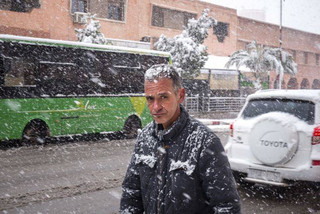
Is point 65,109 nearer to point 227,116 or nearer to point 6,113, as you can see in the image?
point 6,113

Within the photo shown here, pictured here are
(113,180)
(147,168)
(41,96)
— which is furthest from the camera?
(41,96)

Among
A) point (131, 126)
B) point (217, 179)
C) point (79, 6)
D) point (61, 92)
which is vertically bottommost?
point (131, 126)

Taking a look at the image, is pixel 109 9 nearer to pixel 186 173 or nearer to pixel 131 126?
pixel 131 126

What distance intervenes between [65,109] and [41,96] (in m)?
0.92

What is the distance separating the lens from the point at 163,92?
2334 millimetres

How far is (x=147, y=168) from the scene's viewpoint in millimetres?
2328

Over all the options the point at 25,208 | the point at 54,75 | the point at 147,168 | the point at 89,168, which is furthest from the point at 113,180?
the point at 54,75

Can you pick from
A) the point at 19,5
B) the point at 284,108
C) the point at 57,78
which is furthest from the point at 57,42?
the point at 19,5

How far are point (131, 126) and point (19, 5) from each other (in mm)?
14163

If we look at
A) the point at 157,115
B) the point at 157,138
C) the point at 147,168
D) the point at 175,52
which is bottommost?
the point at 147,168

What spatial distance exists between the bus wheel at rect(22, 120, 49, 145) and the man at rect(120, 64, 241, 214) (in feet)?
33.0

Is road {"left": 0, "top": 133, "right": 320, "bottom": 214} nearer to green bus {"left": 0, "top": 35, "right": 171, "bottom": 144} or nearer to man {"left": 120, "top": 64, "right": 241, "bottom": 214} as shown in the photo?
green bus {"left": 0, "top": 35, "right": 171, "bottom": 144}

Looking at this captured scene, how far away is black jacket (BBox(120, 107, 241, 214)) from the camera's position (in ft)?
7.04

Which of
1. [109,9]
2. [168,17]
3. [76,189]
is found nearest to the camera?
[76,189]
